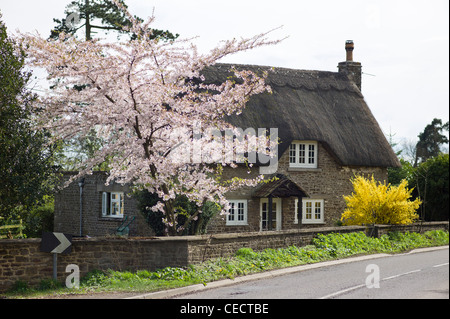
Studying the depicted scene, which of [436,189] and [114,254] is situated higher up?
[436,189]

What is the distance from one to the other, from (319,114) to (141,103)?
15992 mm

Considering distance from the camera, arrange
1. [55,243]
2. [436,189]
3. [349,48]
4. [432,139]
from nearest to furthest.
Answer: [55,243], [436,189], [349,48], [432,139]

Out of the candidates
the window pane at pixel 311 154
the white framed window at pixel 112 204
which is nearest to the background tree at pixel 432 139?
the window pane at pixel 311 154

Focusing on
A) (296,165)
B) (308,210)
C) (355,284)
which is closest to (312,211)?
(308,210)

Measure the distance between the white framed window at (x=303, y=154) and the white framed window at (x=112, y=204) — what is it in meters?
8.24

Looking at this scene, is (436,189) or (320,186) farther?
(436,189)

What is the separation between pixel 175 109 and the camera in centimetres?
1758

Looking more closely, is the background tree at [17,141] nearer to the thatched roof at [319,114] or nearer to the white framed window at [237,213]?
the white framed window at [237,213]

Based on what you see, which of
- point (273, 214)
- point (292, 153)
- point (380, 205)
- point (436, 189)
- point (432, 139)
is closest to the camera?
point (380, 205)

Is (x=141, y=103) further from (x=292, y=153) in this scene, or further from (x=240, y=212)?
(x=292, y=153)

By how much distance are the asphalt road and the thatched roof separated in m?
11.1

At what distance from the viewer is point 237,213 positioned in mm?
26859

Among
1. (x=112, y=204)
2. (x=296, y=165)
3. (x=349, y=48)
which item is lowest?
(x=112, y=204)

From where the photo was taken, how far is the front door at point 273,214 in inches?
1094
